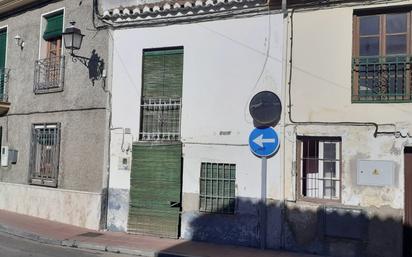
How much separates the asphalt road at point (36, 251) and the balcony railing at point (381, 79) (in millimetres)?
5585

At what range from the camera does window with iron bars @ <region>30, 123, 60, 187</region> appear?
1319 centimetres

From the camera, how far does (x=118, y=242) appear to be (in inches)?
404

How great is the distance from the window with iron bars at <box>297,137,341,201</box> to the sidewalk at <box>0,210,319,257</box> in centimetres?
128

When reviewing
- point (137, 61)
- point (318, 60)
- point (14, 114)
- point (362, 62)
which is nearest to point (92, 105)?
point (137, 61)

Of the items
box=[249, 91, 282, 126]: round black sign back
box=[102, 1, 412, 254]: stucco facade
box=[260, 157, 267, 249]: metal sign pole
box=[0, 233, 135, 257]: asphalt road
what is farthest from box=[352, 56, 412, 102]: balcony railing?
box=[0, 233, 135, 257]: asphalt road

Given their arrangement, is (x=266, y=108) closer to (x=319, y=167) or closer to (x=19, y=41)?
(x=319, y=167)

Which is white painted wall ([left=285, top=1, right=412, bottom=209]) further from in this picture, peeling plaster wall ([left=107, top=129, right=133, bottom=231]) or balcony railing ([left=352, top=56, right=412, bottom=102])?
peeling plaster wall ([left=107, top=129, right=133, bottom=231])

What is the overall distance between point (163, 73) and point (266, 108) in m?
2.76

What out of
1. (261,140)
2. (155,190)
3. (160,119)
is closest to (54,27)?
(160,119)

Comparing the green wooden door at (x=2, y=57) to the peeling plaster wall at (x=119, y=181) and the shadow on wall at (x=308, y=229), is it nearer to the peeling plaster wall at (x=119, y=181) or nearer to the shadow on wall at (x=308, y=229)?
the peeling plaster wall at (x=119, y=181)

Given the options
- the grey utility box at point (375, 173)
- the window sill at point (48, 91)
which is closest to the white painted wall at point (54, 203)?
the window sill at point (48, 91)

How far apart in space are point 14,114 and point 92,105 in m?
4.02

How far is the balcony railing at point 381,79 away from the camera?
29.7 ft

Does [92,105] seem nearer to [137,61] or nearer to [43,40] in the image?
[137,61]
